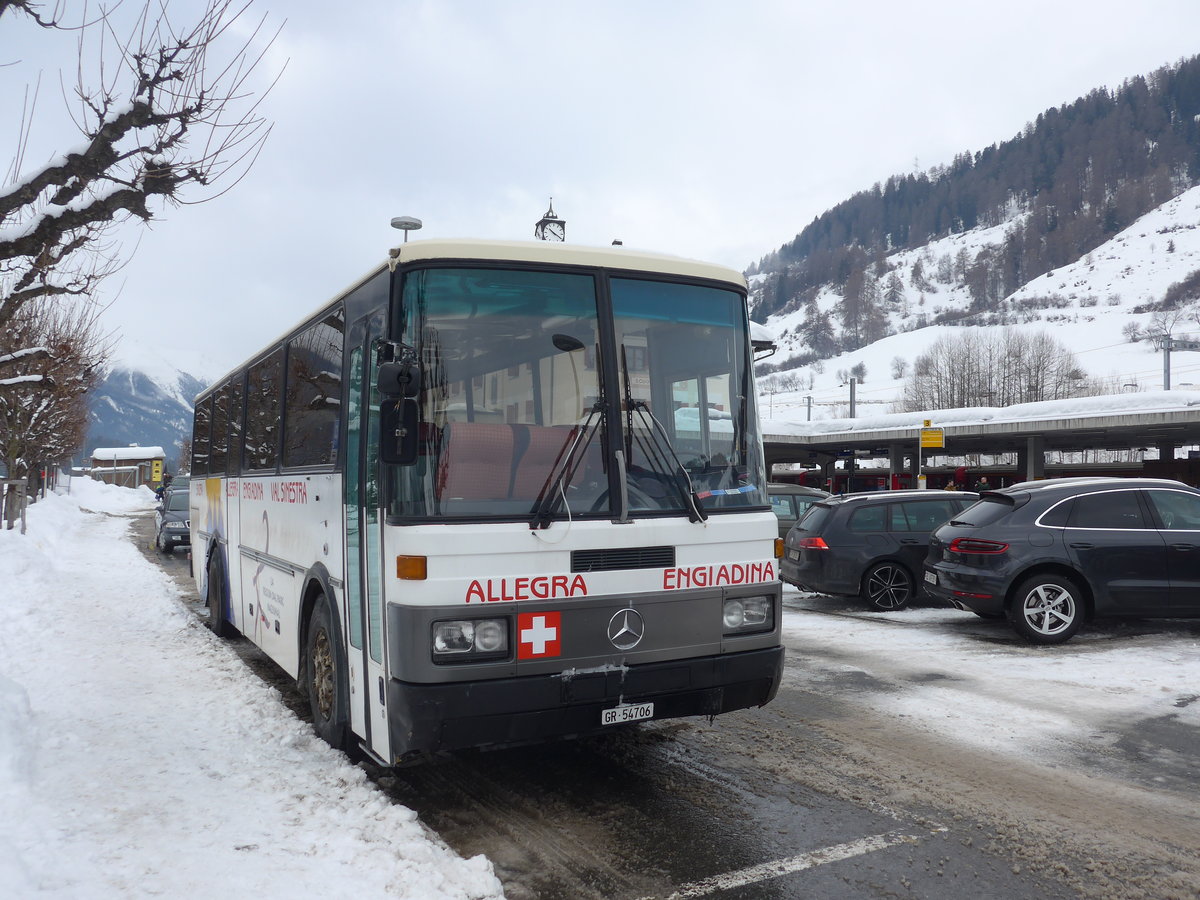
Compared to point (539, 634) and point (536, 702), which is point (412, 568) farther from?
point (536, 702)

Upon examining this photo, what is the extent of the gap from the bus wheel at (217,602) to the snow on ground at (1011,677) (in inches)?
244

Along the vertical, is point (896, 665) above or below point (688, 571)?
below

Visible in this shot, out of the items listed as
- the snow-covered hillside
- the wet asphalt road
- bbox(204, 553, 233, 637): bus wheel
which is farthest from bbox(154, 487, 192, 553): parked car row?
the snow-covered hillside

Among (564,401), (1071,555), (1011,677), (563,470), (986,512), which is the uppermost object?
(564,401)

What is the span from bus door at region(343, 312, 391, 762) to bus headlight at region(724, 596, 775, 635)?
1887mm

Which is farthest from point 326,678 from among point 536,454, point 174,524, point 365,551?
point 174,524

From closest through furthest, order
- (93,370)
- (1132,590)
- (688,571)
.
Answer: (688,571), (1132,590), (93,370)

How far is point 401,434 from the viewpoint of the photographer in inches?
183

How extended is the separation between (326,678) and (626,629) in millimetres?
2290

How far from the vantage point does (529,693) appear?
15.7 feet

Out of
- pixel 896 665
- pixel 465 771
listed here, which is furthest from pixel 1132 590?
pixel 465 771

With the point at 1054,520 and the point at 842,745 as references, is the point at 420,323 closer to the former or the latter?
the point at 842,745

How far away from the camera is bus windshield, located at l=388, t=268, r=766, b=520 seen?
15.9 ft

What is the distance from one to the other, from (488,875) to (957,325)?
201815mm
